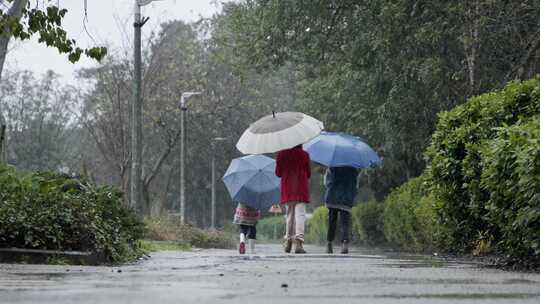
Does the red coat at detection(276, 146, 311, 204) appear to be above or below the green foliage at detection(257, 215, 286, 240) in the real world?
below

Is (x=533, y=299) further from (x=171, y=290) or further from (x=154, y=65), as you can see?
(x=154, y=65)

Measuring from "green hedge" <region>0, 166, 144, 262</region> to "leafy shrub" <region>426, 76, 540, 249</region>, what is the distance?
419 cm

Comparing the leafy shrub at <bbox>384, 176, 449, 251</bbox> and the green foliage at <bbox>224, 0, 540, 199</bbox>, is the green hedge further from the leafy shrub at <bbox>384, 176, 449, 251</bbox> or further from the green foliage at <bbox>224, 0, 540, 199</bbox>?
the green foliage at <bbox>224, 0, 540, 199</bbox>

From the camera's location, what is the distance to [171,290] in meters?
8.20

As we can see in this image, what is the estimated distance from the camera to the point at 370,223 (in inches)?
1391

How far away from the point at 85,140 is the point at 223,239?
42.4 metres

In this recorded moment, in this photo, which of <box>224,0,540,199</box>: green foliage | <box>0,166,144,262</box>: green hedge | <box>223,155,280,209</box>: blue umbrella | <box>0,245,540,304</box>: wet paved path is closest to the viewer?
<box>0,245,540,304</box>: wet paved path

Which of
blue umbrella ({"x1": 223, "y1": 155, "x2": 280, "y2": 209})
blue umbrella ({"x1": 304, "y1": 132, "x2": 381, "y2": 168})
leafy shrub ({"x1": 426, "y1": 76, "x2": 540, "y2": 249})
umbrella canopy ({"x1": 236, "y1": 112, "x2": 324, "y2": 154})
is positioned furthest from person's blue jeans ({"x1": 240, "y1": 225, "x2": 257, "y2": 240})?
leafy shrub ({"x1": 426, "y1": 76, "x2": 540, "y2": 249})

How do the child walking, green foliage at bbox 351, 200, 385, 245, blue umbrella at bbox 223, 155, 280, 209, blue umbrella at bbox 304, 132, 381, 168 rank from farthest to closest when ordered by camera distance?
1. green foliage at bbox 351, 200, 385, 245
2. blue umbrella at bbox 223, 155, 280, 209
3. the child walking
4. blue umbrella at bbox 304, 132, 381, 168

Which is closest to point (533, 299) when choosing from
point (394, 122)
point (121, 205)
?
point (121, 205)

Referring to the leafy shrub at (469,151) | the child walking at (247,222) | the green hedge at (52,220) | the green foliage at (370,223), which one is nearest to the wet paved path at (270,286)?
the green hedge at (52,220)

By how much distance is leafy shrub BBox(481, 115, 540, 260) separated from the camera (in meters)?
10.5

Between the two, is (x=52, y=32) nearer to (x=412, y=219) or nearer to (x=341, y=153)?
(x=341, y=153)

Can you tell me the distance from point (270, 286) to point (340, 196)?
36.4ft
